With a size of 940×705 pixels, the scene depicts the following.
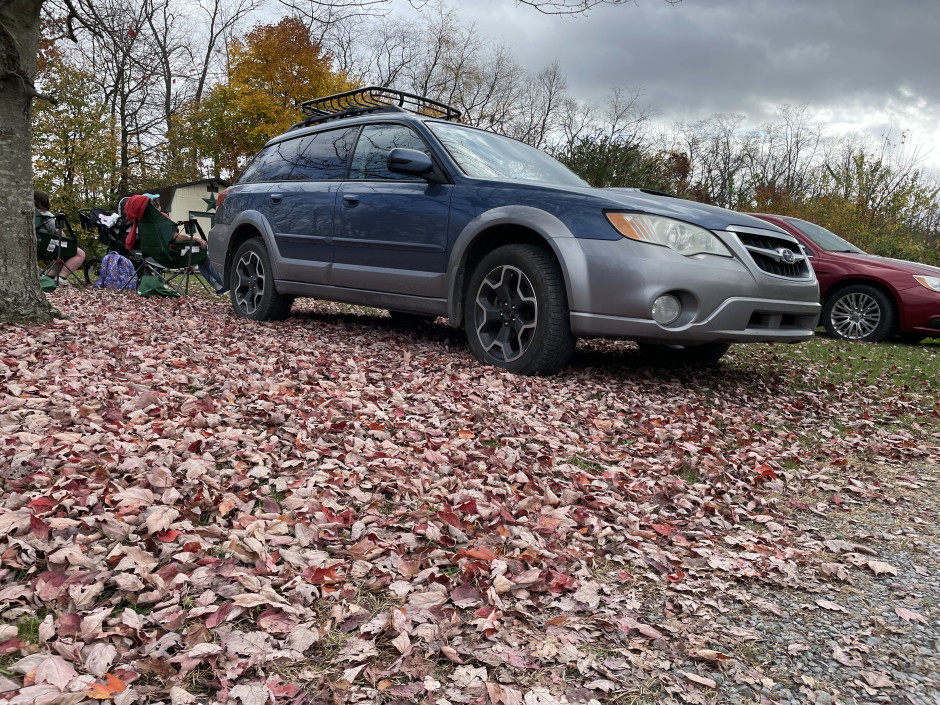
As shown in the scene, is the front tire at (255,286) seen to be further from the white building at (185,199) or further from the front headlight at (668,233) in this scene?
the white building at (185,199)

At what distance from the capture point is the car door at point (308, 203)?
628 cm

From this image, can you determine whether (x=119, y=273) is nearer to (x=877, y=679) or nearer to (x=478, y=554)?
(x=478, y=554)

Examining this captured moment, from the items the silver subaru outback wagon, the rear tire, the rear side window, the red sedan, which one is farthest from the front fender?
the red sedan

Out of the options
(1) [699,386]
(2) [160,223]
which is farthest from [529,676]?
(2) [160,223]

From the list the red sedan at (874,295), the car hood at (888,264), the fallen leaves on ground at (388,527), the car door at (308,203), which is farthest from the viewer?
the car hood at (888,264)

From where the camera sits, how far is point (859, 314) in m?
9.14

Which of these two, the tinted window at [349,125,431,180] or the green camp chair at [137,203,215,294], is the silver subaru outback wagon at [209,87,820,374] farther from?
the green camp chair at [137,203,215,294]

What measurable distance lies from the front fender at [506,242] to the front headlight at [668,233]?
32cm

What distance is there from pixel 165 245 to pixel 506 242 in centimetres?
674

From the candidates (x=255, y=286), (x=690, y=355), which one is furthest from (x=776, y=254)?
(x=255, y=286)

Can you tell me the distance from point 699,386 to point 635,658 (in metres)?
3.71

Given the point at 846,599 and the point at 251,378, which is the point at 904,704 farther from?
Result: the point at 251,378

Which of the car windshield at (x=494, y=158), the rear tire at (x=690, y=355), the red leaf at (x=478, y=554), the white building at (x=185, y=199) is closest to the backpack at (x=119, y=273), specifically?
the car windshield at (x=494, y=158)

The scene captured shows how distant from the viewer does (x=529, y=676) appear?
187 centimetres
